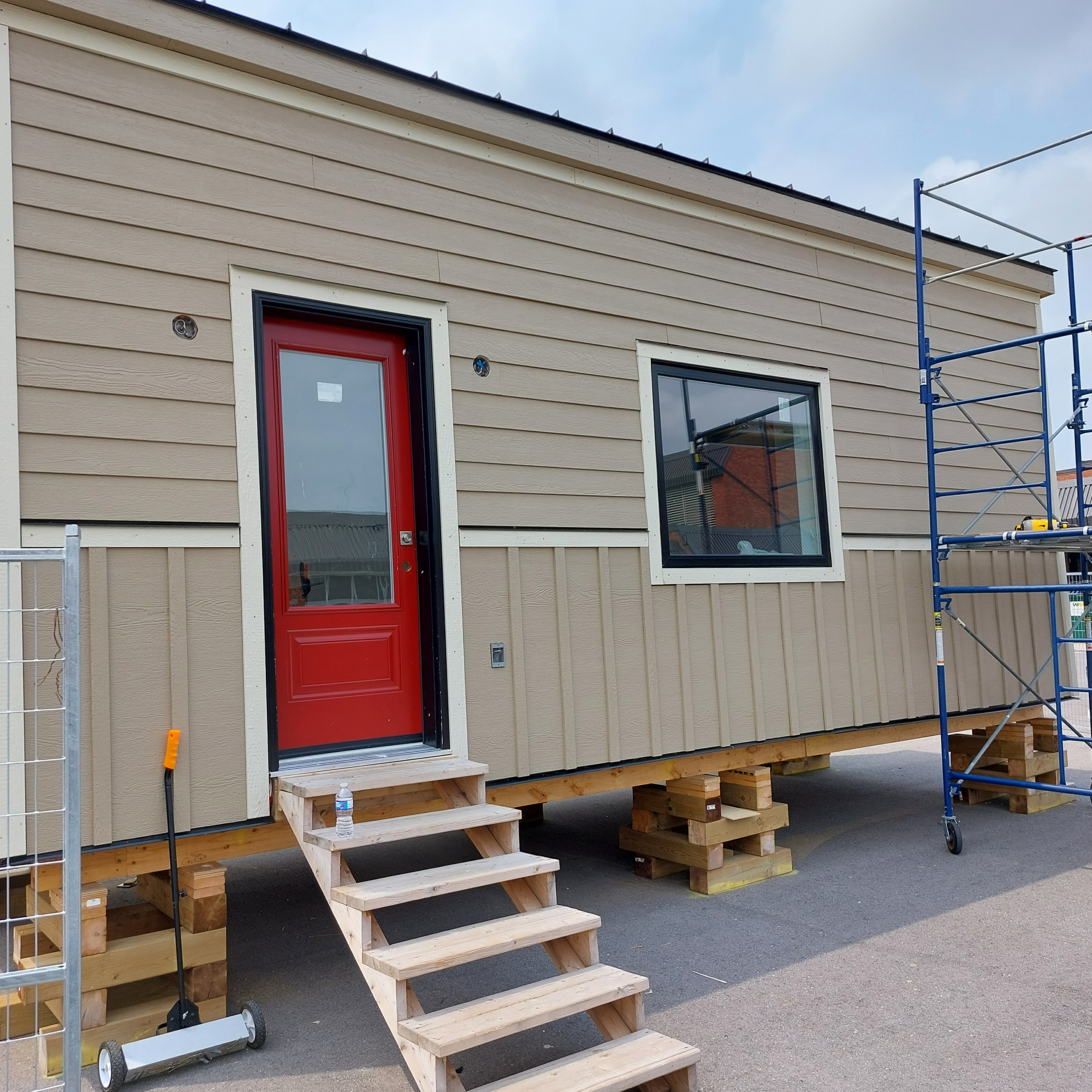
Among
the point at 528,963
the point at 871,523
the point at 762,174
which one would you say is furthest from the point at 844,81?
the point at 528,963

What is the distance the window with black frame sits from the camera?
Result: 4555 millimetres

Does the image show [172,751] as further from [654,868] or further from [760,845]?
[760,845]

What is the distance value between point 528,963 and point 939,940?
1.70 meters

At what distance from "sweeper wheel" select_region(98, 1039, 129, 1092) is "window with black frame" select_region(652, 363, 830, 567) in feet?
9.78

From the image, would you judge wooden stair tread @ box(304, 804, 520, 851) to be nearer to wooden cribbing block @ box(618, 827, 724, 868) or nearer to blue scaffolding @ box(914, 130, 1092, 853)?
wooden cribbing block @ box(618, 827, 724, 868)

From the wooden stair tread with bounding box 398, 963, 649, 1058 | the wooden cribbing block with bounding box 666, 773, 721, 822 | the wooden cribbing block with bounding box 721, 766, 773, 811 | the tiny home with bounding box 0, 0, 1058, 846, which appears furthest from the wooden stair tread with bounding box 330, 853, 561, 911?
the wooden cribbing block with bounding box 721, 766, 773, 811

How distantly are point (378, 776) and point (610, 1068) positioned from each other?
1312 mm

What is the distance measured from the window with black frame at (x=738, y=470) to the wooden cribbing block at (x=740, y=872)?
1539 millimetres

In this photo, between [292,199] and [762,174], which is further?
[762,174]

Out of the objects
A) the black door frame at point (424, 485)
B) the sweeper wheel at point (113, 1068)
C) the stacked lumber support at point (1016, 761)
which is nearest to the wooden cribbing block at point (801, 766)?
the stacked lumber support at point (1016, 761)

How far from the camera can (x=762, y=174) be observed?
5.04 meters

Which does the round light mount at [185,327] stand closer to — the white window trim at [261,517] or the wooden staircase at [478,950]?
the white window trim at [261,517]

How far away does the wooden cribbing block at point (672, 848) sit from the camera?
4.36 meters

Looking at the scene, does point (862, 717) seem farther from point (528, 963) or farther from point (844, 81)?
point (844, 81)
